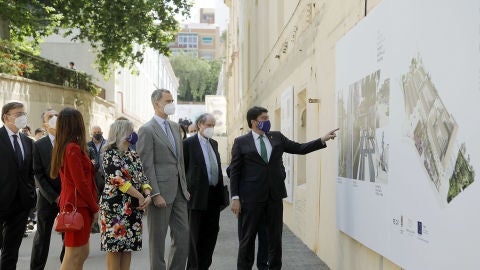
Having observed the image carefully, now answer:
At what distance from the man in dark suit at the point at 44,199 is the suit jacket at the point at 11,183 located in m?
0.19

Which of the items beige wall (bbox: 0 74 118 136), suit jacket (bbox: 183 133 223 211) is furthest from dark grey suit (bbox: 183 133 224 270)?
beige wall (bbox: 0 74 118 136)

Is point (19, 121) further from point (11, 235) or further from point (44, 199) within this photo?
point (11, 235)

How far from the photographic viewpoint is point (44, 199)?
23.5 ft

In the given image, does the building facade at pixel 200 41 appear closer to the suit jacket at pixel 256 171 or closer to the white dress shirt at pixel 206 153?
the white dress shirt at pixel 206 153

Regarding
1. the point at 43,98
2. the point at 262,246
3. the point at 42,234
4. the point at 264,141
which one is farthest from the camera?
the point at 43,98

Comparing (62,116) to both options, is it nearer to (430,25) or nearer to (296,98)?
(430,25)

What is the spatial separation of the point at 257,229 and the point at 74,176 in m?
2.37

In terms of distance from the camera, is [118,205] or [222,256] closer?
[118,205]

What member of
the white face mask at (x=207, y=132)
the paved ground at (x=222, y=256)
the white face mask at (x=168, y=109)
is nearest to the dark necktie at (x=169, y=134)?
the white face mask at (x=168, y=109)

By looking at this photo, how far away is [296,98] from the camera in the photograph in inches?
442

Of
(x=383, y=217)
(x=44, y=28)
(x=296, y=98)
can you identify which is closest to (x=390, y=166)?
(x=383, y=217)

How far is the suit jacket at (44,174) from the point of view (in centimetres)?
697

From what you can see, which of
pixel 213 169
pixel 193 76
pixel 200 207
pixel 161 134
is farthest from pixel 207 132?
pixel 193 76

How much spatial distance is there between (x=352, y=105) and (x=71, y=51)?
29.5m
